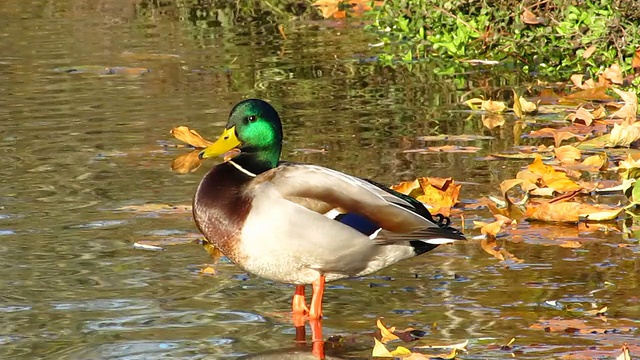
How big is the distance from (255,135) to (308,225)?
2.12 ft

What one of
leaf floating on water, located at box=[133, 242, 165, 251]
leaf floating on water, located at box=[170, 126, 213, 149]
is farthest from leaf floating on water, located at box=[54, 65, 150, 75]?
leaf floating on water, located at box=[133, 242, 165, 251]

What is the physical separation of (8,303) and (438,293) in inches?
70.6

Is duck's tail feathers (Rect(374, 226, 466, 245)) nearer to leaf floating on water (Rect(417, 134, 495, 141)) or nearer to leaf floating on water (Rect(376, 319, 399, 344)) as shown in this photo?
leaf floating on water (Rect(376, 319, 399, 344))

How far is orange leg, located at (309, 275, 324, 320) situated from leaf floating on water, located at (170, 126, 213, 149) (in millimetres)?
3494

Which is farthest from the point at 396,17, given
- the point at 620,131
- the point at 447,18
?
the point at 620,131

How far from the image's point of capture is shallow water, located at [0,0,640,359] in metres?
5.25

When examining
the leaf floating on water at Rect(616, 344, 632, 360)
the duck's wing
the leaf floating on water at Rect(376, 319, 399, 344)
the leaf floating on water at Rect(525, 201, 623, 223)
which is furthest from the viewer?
the leaf floating on water at Rect(525, 201, 623, 223)

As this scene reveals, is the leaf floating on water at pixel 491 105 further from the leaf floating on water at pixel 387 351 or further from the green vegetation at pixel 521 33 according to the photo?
the leaf floating on water at pixel 387 351

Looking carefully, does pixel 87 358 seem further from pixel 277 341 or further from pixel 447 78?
pixel 447 78

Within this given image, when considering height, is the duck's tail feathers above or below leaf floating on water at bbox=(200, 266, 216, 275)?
above

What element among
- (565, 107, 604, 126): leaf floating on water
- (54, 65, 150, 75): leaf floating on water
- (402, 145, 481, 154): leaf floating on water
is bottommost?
(54, 65, 150, 75): leaf floating on water

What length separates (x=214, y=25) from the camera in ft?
51.6

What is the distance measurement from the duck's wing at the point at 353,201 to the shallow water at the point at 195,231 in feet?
1.03

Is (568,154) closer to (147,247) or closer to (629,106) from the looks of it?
(629,106)
